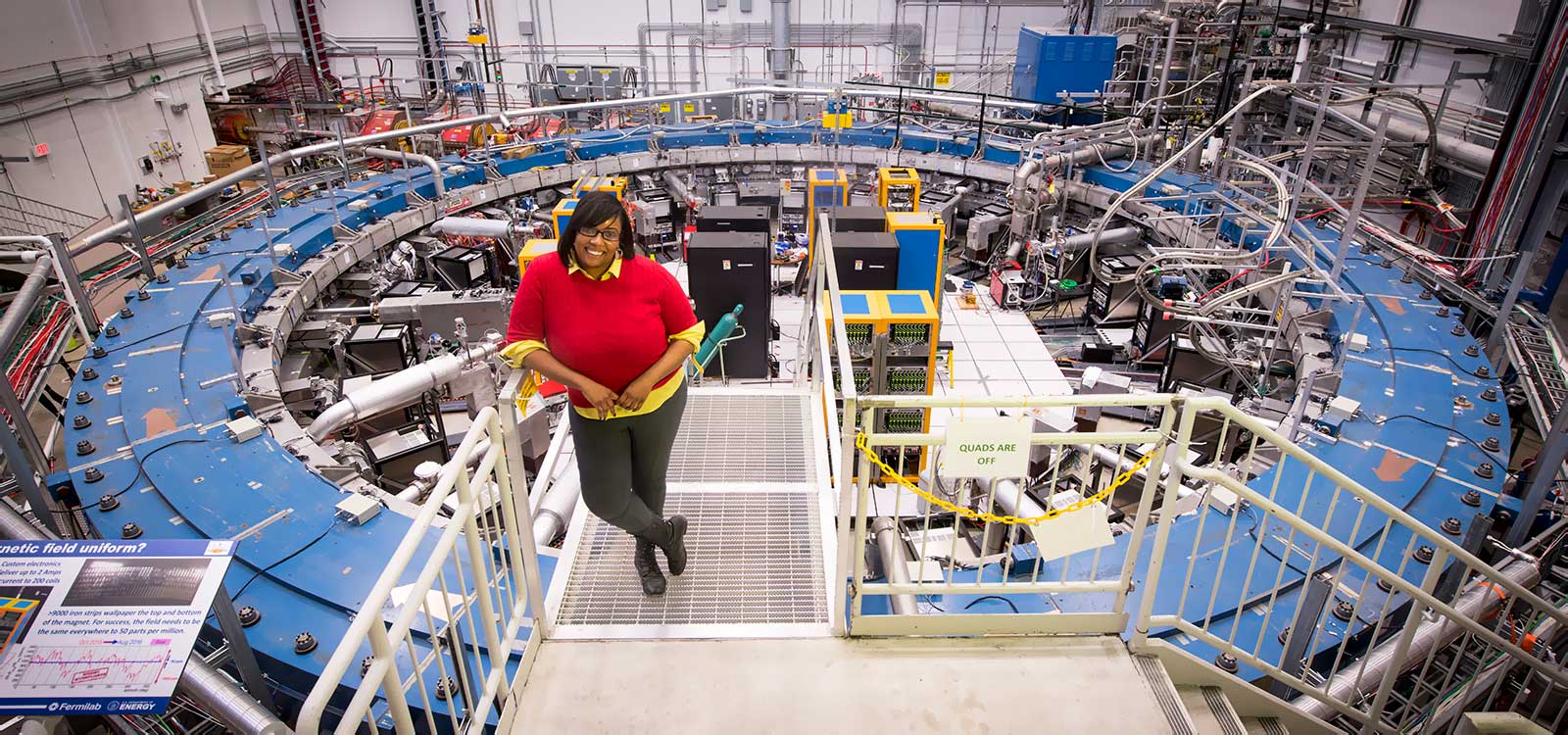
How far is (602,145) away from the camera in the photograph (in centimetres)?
1092

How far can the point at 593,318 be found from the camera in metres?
2.14

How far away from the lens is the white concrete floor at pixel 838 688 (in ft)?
6.97

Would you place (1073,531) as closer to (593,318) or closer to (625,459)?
(625,459)

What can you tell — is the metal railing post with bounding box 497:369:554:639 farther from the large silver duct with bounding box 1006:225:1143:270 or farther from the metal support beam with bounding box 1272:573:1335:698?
the large silver duct with bounding box 1006:225:1143:270

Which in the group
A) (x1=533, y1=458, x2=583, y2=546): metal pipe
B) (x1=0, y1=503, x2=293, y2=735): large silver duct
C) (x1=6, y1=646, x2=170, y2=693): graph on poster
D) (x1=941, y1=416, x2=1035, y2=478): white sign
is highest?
(x1=941, y1=416, x2=1035, y2=478): white sign

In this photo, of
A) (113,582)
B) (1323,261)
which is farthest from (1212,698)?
(1323,261)

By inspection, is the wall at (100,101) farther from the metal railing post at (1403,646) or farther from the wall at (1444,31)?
the wall at (1444,31)

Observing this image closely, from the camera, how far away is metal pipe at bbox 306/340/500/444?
4.50 metres

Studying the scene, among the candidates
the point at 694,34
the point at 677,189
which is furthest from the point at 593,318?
the point at 694,34

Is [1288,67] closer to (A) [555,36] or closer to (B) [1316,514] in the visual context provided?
(B) [1316,514]

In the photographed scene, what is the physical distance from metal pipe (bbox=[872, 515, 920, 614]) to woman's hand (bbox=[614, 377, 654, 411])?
974mm

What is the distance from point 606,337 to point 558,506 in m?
2.16

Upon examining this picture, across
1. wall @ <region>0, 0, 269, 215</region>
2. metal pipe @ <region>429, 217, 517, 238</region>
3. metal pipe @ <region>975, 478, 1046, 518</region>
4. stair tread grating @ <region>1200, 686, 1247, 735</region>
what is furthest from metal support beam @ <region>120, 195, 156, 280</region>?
stair tread grating @ <region>1200, 686, 1247, 735</region>

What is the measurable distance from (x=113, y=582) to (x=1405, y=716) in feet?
13.1
